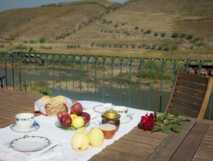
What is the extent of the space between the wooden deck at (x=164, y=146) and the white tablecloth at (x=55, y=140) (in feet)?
0.17

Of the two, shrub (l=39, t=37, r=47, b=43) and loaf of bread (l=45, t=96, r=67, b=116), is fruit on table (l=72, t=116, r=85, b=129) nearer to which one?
loaf of bread (l=45, t=96, r=67, b=116)

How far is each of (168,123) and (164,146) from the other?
1.12 ft

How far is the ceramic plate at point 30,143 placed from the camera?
1525mm

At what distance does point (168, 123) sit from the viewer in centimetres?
195

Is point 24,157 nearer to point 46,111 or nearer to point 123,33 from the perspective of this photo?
point 46,111

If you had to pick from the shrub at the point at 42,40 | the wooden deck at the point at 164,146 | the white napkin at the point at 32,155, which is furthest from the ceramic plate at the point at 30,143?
the shrub at the point at 42,40

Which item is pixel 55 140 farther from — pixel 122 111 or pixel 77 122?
pixel 122 111

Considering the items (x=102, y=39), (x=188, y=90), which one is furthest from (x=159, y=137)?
(x=102, y=39)

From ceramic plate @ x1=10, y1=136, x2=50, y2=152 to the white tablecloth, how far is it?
33 mm

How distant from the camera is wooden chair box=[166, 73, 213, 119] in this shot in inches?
104

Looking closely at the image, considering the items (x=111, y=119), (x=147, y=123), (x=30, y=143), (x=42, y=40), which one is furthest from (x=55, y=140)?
(x=42, y=40)

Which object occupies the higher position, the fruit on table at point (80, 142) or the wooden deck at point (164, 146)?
the fruit on table at point (80, 142)

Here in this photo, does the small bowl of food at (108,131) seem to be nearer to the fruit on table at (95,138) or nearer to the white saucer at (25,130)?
the fruit on table at (95,138)

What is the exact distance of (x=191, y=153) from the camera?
5.07ft
